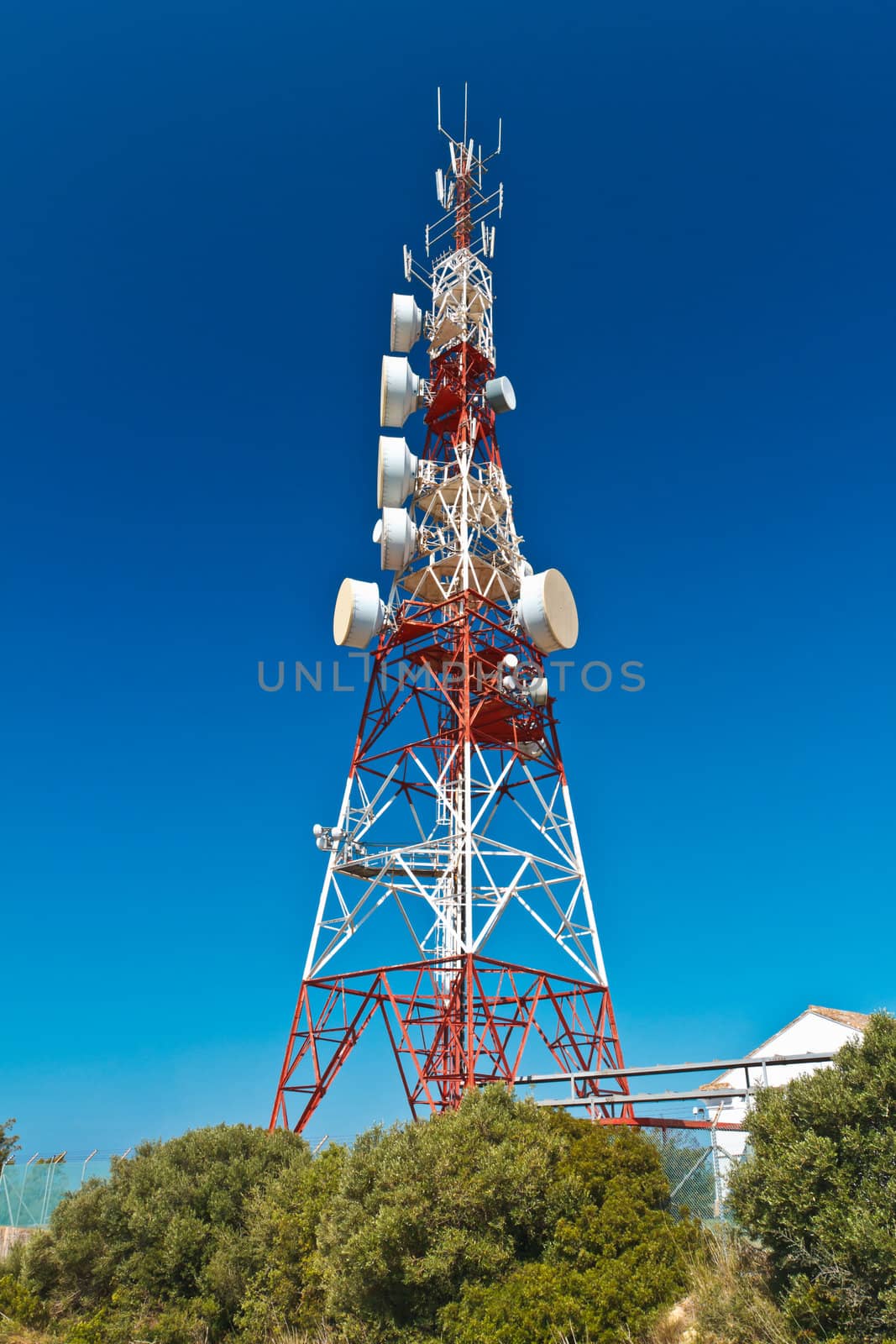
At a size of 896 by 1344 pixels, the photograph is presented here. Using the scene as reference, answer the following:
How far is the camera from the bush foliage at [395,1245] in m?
14.4

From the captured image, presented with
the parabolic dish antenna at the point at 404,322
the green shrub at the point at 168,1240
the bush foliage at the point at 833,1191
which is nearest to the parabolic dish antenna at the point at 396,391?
the parabolic dish antenna at the point at 404,322

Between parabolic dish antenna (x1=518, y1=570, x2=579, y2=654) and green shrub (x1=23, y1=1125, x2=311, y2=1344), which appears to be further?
parabolic dish antenna (x1=518, y1=570, x2=579, y2=654)

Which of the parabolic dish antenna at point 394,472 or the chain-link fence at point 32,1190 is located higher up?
the parabolic dish antenna at point 394,472

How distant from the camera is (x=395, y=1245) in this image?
14.9 metres

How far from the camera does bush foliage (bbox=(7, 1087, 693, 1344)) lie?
1444 centimetres

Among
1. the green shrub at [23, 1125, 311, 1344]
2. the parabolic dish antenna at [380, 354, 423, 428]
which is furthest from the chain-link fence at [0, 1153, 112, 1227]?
the parabolic dish antenna at [380, 354, 423, 428]

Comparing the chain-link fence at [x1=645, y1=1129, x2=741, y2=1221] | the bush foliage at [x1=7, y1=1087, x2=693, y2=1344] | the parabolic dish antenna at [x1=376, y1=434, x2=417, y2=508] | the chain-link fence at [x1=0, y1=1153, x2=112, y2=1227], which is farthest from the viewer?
the parabolic dish antenna at [x1=376, y1=434, x2=417, y2=508]

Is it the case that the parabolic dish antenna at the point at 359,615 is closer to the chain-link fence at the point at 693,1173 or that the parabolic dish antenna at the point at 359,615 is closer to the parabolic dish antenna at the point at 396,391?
Answer: the parabolic dish antenna at the point at 396,391

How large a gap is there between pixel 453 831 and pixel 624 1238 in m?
14.0

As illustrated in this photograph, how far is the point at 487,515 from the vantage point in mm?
33938

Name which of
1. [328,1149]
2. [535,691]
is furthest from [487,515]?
[328,1149]

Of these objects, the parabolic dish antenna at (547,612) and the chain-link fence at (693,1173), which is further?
the parabolic dish antenna at (547,612)

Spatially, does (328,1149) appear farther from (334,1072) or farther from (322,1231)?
(334,1072)

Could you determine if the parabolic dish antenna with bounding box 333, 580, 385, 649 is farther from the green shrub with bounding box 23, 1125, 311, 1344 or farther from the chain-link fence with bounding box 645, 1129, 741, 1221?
the chain-link fence with bounding box 645, 1129, 741, 1221
